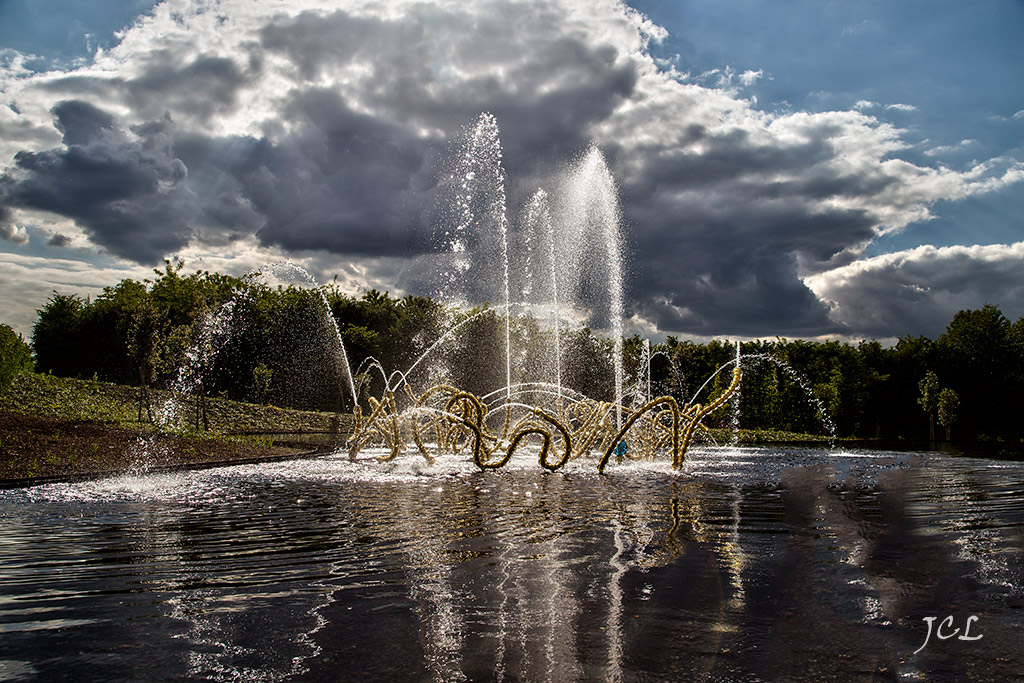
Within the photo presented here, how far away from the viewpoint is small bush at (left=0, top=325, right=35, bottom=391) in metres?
22.5

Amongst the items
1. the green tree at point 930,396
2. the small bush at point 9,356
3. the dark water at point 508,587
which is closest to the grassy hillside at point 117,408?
the small bush at point 9,356

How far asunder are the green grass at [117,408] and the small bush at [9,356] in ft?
1.89

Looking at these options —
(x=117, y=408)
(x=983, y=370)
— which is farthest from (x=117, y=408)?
(x=983, y=370)

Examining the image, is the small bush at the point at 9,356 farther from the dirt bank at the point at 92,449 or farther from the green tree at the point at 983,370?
the green tree at the point at 983,370

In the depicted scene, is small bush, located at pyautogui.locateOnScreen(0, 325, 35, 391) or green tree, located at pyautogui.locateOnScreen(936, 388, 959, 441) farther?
green tree, located at pyautogui.locateOnScreen(936, 388, 959, 441)

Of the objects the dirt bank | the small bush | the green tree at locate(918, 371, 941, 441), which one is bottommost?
the dirt bank

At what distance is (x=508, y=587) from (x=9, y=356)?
2445 cm

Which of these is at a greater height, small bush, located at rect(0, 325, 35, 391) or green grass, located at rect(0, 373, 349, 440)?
small bush, located at rect(0, 325, 35, 391)

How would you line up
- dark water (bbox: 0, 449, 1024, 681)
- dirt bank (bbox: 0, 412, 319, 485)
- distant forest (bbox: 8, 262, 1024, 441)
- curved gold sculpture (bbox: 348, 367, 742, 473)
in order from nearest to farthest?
dark water (bbox: 0, 449, 1024, 681) → dirt bank (bbox: 0, 412, 319, 485) → curved gold sculpture (bbox: 348, 367, 742, 473) → distant forest (bbox: 8, 262, 1024, 441)

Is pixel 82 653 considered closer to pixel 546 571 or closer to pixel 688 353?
pixel 546 571

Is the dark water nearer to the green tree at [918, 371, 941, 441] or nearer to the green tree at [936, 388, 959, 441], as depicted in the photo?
the green tree at [936, 388, 959, 441]

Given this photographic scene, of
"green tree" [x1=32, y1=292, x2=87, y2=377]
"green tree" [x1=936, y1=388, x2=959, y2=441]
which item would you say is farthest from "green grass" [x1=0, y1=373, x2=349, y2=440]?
"green tree" [x1=936, y1=388, x2=959, y2=441]

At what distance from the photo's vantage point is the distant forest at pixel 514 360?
43.4m

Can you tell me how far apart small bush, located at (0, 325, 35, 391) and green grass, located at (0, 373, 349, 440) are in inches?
22.7
